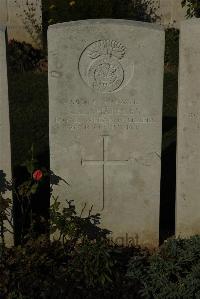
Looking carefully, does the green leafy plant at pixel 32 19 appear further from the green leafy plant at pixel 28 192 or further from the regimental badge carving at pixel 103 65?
the regimental badge carving at pixel 103 65

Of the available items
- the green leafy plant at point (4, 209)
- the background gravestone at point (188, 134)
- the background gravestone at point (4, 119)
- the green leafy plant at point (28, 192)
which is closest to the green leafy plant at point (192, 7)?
the green leafy plant at point (28, 192)

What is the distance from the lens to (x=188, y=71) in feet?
16.4

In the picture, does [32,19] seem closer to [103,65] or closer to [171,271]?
[103,65]

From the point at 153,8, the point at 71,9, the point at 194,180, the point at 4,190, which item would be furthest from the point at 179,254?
the point at 153,8

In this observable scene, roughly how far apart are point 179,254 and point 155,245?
685 mm

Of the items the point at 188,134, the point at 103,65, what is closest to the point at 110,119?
the point at 103,65

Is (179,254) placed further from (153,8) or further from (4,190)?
(153,8)

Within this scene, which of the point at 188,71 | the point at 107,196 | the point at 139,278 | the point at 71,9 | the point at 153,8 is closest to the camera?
the point at 139,278

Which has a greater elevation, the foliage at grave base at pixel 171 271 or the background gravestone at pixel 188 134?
the background gravestone at pixel 188 134

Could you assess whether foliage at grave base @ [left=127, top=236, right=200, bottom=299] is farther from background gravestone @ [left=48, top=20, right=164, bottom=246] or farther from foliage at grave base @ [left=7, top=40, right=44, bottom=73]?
foliage at grave base @ [left=7, top=40, right=44, bottom=73]

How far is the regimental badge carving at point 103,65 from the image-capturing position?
496 centimetres

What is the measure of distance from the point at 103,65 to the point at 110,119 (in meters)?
0.45

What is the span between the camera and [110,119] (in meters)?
5.14

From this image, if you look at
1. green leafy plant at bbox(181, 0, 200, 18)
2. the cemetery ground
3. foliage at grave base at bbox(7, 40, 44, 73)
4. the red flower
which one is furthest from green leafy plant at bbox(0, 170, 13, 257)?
green leafy plant at bbox(181, 0, 200, 18)
